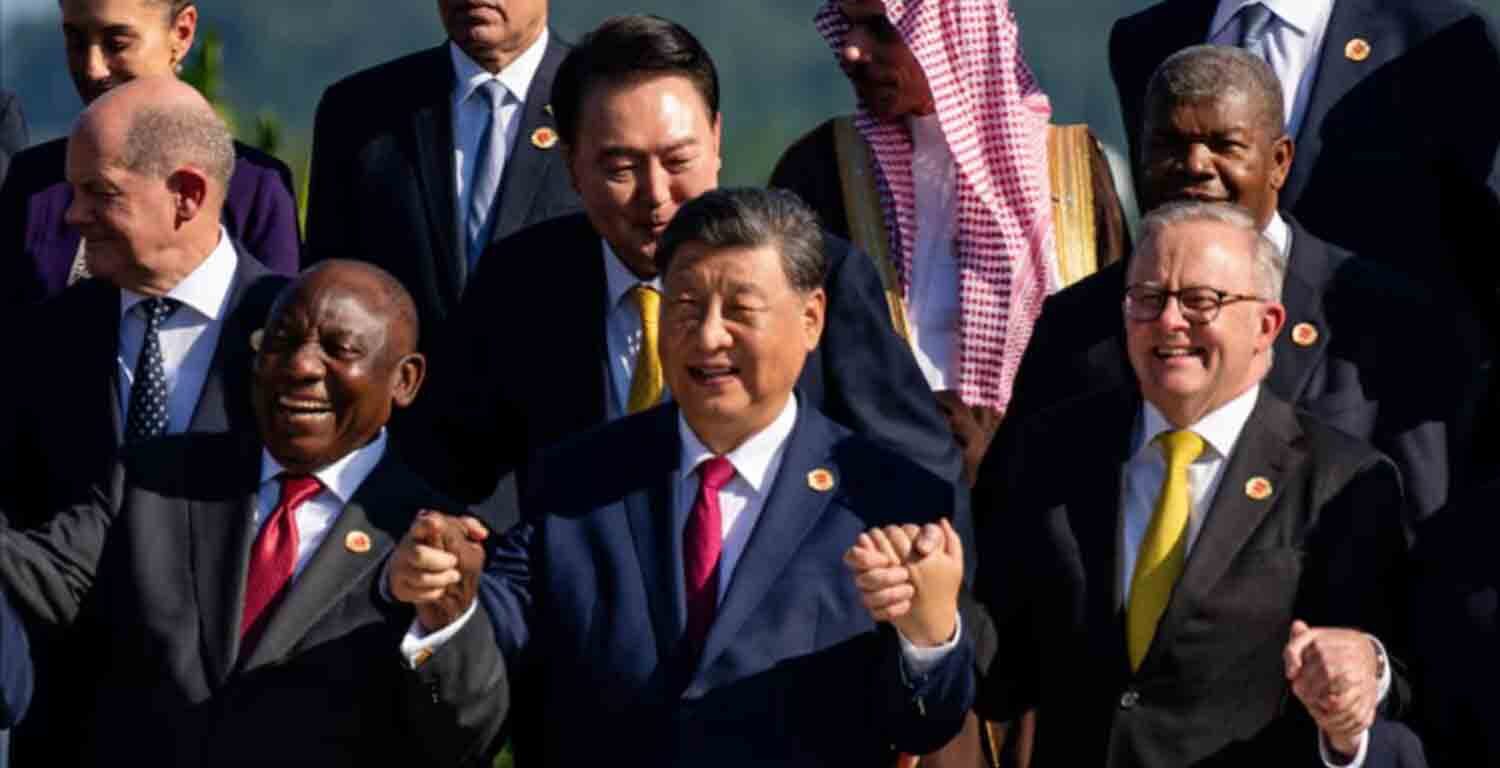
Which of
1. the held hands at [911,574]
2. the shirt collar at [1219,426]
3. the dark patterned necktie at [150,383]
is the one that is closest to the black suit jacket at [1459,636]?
the shirt collar at [1219,426]

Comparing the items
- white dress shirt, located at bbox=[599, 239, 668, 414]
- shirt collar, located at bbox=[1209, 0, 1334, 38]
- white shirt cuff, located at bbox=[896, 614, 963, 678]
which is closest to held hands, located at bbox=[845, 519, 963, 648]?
white shirt cuff, located at bbox=[896, 614, 963, 678]

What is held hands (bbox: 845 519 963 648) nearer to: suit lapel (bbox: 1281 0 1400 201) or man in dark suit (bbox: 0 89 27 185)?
suit lapel (bbox: 1281 0 1400 201)

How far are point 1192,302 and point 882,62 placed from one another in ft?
4.42

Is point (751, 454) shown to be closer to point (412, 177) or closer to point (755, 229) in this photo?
point (755, 229)

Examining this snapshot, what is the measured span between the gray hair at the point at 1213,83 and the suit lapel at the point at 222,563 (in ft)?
Answer: 6.47

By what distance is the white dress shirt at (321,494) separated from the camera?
23.1ft

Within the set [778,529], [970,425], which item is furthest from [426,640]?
[970,425]

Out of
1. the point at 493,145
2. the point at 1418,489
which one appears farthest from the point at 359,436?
the point at 1418,489

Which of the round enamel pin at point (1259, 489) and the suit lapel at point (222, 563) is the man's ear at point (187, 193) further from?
the round enamel pin at point (1259, 489)

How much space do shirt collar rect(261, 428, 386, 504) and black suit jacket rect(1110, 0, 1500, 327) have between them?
6.32 ft

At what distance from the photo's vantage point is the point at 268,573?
276 inches

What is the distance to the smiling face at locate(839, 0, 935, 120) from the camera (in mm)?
8125

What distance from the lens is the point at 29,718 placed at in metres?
7.16

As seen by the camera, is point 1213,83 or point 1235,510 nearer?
point 1235,510
